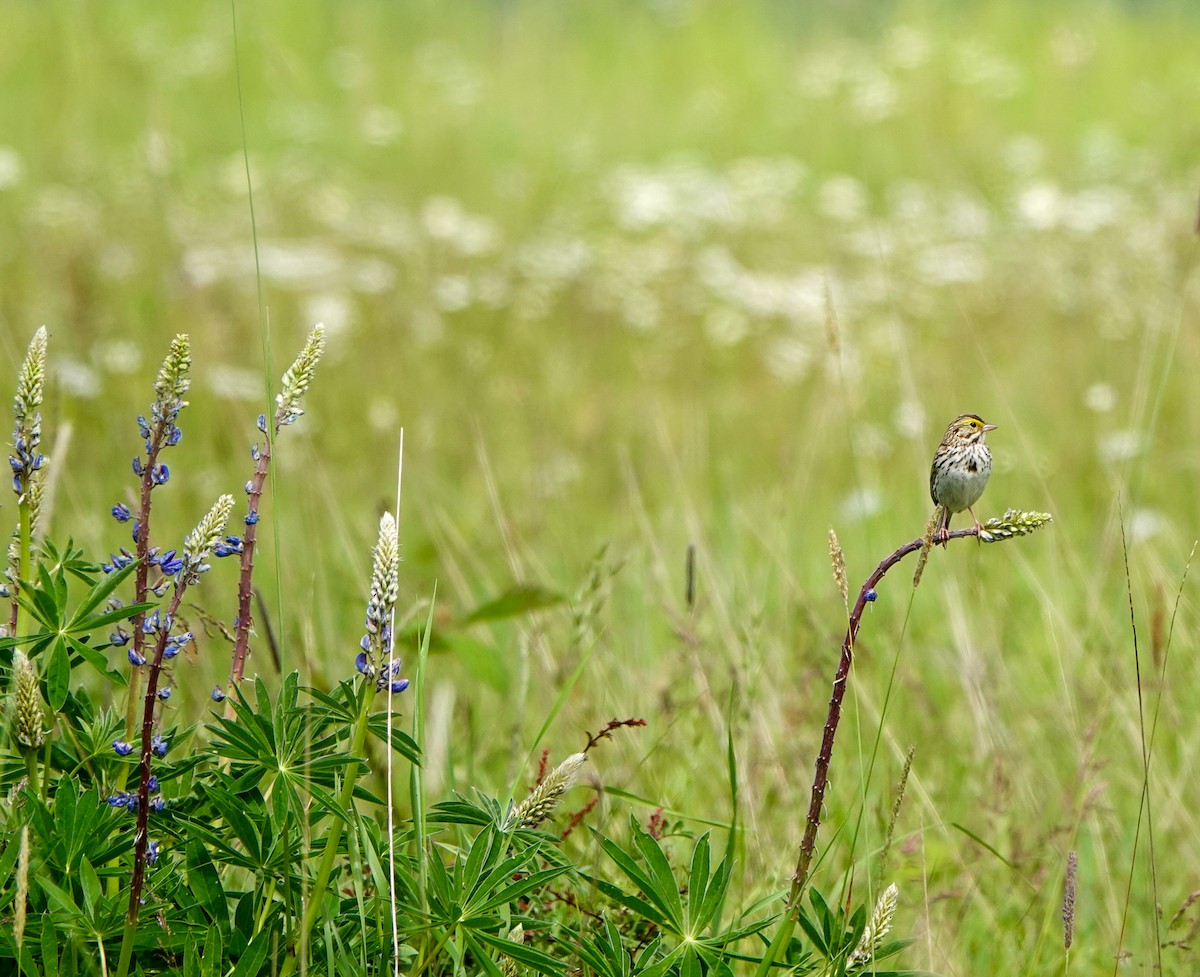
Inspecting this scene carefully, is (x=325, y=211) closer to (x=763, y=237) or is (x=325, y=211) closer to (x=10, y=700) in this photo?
(x=763, y=237)

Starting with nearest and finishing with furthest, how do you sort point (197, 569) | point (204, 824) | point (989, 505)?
1. point (197, 569)
2. point (204, 824)
3. point (989, 505)

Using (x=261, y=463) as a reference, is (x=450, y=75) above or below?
above

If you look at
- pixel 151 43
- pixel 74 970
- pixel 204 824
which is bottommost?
pixel 74 970

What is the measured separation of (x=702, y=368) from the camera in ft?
22.2

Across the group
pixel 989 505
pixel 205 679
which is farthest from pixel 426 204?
pixel 205 679

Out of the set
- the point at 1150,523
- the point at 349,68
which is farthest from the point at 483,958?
the point at 349,68

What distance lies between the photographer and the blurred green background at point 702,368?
2.49 m

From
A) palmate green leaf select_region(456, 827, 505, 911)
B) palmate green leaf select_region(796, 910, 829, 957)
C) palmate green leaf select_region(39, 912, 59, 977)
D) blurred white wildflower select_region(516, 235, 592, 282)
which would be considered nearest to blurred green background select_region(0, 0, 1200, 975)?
blurred white wildflower select_region(516, 235, 592, 282)

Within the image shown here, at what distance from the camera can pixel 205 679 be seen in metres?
2.94

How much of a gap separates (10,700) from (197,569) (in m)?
0.25

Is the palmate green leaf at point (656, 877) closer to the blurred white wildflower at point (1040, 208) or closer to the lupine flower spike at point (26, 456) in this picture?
the lupine flower spike at point (26, 456)

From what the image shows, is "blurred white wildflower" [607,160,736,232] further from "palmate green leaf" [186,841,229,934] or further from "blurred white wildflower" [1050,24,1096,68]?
"palmate green leaf" [186,841,229,934]

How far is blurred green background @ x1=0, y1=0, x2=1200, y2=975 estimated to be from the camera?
2494 mm

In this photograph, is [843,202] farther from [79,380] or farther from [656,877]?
[656,877]
